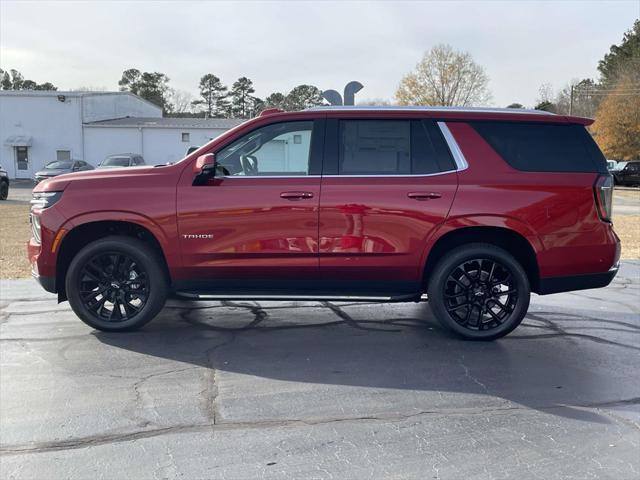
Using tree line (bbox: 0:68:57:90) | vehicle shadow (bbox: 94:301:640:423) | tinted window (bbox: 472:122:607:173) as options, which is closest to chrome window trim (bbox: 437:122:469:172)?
tinted window (bbox: 472:122:607:173)

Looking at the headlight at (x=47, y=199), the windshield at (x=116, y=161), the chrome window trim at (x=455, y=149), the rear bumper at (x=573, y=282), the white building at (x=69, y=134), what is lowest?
the rear bumper at (x=573, y=282)

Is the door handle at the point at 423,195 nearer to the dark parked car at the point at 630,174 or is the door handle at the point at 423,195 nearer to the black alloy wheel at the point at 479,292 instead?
the black alloy wheel at the point at 479,292

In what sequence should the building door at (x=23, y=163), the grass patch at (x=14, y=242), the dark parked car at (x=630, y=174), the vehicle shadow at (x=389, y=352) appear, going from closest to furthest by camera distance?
the vehicle shadow at (x=389, y=352), the grass patch at (x=14, y=242), the dark parked car at (x=630, y=174), the building door at (x=23, y=163)

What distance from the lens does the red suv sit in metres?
5.23

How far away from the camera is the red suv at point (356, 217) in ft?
17.2

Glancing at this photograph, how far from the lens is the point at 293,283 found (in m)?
5.39

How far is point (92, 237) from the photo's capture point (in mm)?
5617

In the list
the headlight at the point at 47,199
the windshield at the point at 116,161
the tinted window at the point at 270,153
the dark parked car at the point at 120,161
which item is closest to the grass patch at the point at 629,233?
the tinted window at the point at 270,153

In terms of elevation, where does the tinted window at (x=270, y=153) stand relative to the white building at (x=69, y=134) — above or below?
below

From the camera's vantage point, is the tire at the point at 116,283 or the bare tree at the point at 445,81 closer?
the tire at the point at 116,283

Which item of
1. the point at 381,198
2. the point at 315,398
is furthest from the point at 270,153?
the point at 315,398

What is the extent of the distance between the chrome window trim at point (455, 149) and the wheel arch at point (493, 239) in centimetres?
47

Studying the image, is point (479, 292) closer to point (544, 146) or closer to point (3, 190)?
point (544, 146)

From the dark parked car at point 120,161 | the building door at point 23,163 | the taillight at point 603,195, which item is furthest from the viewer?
the building door at point 23,163
